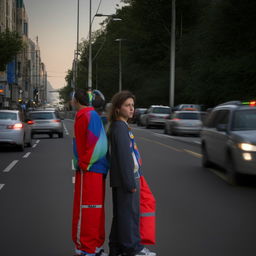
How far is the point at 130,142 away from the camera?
16.9ft

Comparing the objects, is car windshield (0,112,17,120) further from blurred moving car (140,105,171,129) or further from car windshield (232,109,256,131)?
blurred moving car (140,105,171,129)

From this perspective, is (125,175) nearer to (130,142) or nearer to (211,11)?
(130,142)

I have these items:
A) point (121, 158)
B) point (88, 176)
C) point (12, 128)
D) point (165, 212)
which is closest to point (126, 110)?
point (121, 158)

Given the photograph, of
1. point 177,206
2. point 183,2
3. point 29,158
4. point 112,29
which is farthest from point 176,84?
point 177,206

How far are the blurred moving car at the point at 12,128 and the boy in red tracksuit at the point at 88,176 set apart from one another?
50.7 ft

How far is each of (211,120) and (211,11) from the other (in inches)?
1320

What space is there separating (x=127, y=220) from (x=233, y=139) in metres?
6.71

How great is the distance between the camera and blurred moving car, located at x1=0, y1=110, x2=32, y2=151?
20500 millimetres

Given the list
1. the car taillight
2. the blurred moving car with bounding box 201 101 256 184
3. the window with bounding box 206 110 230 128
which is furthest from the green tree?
the blurred moving car with bounding box 201 101 256 184

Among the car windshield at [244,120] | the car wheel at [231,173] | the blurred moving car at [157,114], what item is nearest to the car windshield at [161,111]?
the blurred moving car at [157,114]

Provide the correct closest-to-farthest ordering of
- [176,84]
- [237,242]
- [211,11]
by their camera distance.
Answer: [237,242], [211,11], [176,84]

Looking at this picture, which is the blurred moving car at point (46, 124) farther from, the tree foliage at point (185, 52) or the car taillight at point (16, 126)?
the tree foliage at point (185, 52)

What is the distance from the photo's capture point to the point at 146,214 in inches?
211

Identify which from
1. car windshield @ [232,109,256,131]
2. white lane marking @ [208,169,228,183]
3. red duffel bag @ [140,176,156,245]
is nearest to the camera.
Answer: red duffel bag @ [140,176,156,245]
